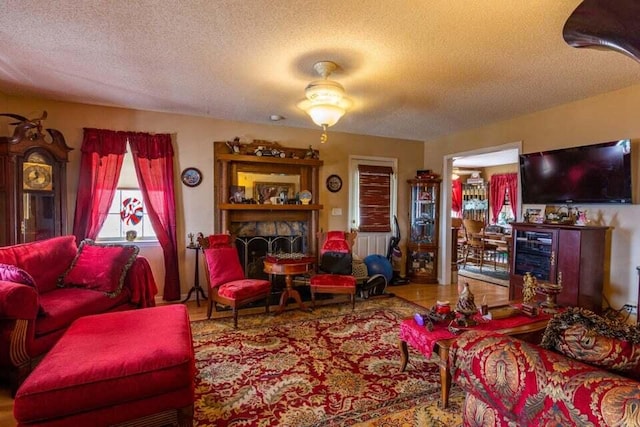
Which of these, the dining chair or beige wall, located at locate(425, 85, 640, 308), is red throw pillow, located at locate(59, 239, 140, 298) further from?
the dining chair

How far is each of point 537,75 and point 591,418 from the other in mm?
2968

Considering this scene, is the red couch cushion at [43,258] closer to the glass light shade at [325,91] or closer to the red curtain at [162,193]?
the red curtain at [162,193]

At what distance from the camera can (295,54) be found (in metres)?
2.56

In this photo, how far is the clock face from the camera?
130 inches

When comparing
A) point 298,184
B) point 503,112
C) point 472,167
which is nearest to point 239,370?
point 298,184

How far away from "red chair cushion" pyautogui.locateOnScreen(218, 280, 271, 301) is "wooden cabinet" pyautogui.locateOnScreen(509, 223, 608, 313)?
3056mm

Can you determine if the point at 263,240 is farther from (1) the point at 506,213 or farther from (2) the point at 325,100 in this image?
(1) the point at 506,213

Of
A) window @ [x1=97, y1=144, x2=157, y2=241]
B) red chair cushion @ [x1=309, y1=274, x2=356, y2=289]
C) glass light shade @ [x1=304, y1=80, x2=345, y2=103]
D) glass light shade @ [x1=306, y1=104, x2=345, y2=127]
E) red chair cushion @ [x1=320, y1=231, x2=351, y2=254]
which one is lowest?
red chair cushion @ [x1=309, y1=274, x2=356, y2=289]

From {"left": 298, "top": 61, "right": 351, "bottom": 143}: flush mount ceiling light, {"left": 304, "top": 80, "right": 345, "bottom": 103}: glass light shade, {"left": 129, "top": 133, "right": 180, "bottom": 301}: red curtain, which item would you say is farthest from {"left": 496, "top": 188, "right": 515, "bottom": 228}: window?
{"left": 129, "top": 133, "right": 180, "bottom": 301}: red curtain

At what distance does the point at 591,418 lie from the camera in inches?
37.4

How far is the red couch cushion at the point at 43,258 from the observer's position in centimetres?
267

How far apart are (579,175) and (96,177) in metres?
5.54

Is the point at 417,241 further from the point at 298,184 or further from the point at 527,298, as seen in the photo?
the point at 527,298

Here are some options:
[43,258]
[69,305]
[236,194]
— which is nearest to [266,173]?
[236,194]
